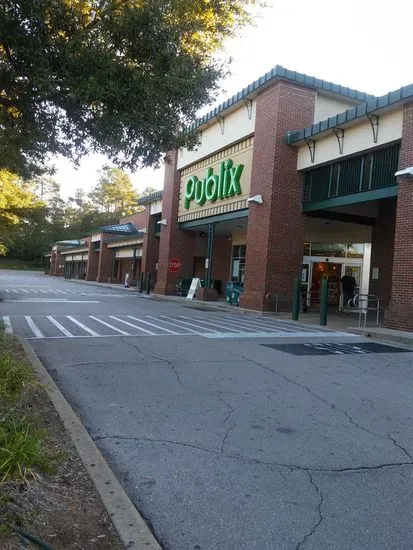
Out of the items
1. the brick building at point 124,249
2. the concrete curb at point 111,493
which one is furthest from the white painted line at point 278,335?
the brick building at point 124,249

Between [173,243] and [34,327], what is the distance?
18.2 m

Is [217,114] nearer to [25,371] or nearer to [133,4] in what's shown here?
[133,4]

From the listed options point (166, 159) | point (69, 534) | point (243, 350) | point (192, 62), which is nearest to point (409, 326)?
point (243, 350)

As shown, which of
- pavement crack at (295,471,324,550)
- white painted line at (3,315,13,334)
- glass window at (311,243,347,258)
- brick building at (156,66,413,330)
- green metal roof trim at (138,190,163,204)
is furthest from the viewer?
green metal roof trim at (138,190,163,204)

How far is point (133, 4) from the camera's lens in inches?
337

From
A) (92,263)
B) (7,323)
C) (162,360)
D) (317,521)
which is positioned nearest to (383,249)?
(7,323)

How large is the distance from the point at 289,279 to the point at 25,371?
1542cm

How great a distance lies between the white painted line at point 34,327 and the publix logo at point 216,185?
12024mm

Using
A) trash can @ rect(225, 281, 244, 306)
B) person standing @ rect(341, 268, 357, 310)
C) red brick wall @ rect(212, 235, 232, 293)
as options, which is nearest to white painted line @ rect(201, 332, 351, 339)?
trash can @ rect(225, 281, 244, 306)

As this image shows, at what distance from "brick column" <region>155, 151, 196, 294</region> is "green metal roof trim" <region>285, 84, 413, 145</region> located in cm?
1178

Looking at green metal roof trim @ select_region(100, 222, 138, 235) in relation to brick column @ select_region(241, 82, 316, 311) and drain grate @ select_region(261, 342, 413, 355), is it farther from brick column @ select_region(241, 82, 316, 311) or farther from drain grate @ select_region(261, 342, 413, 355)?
drain grate @ select_region(261, 342, 413, 355)

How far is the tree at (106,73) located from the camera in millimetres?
7727

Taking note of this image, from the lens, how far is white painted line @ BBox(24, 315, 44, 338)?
11.3m

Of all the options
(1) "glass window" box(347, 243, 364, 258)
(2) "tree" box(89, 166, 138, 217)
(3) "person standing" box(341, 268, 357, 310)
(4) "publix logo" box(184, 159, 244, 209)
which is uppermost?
(2) "tree" box(89, 166, 138, 217)
